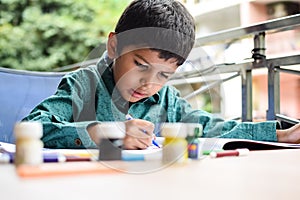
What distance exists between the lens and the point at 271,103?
4.71 ft

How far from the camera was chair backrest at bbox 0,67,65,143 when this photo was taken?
137 centimetres

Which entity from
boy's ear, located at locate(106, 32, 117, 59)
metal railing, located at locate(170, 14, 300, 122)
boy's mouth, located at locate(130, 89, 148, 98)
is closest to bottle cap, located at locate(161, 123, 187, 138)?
boy's mouth, located at locate(130, 89, 148, 98)

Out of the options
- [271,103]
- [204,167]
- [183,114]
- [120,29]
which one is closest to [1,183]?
[204,167]

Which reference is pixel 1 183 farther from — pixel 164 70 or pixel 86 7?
pixel 86 7

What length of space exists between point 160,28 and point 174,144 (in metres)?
0.41

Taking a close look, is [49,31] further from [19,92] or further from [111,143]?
[111,143]

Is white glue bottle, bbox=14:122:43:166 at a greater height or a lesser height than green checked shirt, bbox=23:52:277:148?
lesser

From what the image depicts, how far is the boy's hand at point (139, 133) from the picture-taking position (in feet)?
2.07

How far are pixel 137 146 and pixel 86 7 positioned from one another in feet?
14.8

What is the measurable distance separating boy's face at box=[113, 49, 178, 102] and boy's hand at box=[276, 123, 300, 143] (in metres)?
0.30

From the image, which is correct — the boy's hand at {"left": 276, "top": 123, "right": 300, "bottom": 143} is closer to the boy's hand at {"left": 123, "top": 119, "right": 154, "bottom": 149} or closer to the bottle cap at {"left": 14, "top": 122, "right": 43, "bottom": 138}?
the boy's hand at {"left": 123, "top": 119, "right": 154, "bottom": 149}

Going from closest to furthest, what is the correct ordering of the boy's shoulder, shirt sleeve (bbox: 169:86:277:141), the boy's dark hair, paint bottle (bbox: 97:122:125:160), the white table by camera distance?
the white table
paint bottle (bbox: 97:122:125:160)
the boy's dark hair
shirt sleeve (bbox: 169:86:277:141)
the boy's shoulder

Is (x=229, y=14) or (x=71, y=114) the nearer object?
(x=71, y=114)

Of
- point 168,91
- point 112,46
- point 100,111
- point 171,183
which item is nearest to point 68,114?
point 100,111
